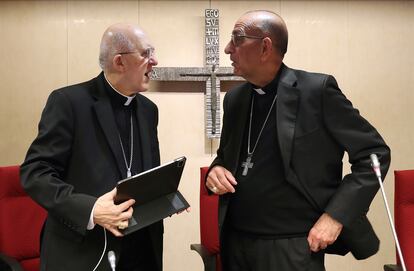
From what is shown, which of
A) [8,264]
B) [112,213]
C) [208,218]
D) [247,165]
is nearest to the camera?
[112,213]

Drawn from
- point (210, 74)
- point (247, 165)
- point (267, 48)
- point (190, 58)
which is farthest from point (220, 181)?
point (190, 58)

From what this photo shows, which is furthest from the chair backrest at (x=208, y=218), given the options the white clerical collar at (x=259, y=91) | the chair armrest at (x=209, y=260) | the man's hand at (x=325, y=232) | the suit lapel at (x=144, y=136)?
the man's hand at (x=325, y=232)

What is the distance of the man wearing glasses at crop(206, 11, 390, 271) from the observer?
1.86 m

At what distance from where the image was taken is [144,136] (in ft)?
7.25

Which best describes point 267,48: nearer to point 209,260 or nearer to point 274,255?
point 274,255

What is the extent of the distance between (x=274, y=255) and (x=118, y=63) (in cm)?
103

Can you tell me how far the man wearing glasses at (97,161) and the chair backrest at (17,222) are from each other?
94cm

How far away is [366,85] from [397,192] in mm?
1604

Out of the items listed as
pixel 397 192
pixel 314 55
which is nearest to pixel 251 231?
pixel 397 192

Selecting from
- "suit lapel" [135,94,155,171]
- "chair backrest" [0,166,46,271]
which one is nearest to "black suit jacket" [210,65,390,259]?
"suit lapel" [135,94,155,171]

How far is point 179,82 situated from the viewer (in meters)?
3.95

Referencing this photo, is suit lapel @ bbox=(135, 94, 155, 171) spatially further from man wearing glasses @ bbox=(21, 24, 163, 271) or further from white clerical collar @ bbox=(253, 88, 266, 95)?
white clerical collar @ bbox=(253, 88, 266, 95)

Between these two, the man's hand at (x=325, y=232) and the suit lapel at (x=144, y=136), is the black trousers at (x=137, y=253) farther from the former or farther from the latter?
the man's hand at (x=325, y=232)

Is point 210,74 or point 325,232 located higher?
point 210,74
